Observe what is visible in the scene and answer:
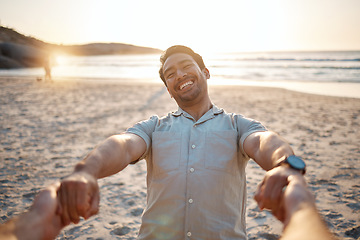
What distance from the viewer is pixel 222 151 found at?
193 centimetres

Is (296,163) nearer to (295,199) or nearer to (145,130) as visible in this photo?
(295,199)

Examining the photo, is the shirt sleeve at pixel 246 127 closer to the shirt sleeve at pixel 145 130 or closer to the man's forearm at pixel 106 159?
the shirt sleeve at pixel 145 130

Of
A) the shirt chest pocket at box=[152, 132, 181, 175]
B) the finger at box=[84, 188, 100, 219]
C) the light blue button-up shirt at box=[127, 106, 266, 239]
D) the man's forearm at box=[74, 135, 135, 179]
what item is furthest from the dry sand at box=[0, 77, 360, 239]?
the finger at box=[84, 188, 100, 219]

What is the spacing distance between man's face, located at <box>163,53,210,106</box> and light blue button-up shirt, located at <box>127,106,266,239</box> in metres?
0.37

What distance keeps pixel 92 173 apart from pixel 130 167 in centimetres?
391

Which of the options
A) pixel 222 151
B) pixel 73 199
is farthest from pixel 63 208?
pixel 222 151

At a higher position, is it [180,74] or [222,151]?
[180,74]

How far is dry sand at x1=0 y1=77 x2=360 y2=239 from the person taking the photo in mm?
3469

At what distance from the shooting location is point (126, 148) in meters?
1.88

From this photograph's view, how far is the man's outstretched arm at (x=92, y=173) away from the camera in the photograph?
123 centimetres

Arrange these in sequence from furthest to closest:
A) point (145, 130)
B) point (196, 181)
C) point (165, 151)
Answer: point (145, 130) → point (165, 151) → point (196, 181)

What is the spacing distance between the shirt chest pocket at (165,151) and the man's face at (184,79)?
49cm

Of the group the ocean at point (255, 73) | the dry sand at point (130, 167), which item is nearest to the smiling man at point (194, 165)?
the dry sand at point (130, 167)

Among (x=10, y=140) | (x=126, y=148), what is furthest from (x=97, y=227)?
(x=10, y=140)
